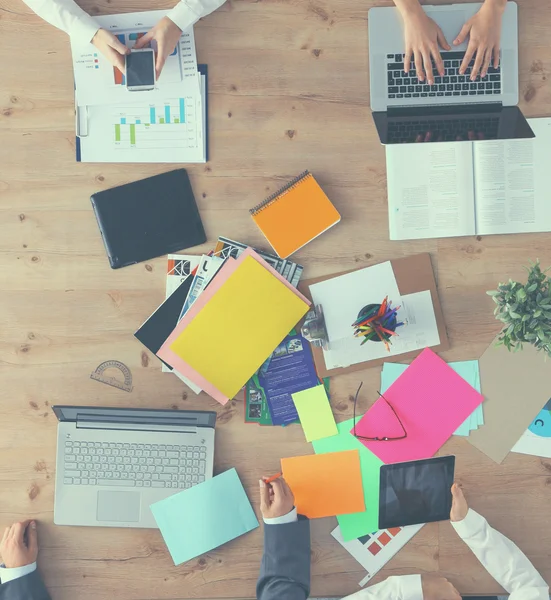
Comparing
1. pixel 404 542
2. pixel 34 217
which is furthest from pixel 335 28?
pixel 404 542

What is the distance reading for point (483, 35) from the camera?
1418mm

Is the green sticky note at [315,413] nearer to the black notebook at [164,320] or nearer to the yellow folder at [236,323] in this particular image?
the yellow folder at [236,323]

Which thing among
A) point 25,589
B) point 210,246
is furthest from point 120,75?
point 25,589

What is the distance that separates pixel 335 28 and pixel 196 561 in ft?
4.30

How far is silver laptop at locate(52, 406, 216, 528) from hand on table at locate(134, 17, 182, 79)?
0.82 m

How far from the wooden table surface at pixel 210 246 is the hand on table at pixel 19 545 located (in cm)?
3

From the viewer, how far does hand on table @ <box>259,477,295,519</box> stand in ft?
4.70

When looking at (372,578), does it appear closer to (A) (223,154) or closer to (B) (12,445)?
(B) (12,445)

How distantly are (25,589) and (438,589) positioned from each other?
3.18 ft

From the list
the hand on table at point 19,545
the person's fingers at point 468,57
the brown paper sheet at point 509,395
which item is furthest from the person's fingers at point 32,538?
the person's fingers at point 468,57

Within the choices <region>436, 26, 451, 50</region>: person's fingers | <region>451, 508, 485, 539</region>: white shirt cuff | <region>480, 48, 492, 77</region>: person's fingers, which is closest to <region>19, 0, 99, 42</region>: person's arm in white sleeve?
<region>436, 26, 451, 50</region>: person's fingers

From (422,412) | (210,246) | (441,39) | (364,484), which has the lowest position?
(364,484)

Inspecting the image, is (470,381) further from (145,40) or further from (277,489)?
(145,40)

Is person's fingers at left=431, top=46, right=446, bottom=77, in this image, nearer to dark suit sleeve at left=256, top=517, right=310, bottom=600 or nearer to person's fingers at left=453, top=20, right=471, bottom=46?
person's fingers at left=453, top=20, right=471, bottom=46
